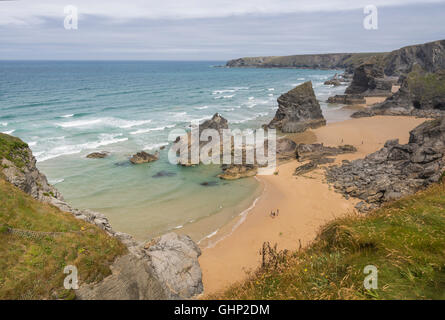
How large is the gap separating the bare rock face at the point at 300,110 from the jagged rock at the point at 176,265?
33.1 m

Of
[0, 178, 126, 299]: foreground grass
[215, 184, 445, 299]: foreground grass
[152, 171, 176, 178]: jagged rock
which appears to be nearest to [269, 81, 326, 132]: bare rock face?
[152, 171, 176, 178]: jagged rock

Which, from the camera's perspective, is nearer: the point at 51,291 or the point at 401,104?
the point at 51,291

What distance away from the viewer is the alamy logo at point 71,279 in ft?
28.0

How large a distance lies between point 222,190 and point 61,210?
14.6 m

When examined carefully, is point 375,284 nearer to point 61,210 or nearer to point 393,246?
point 393,246

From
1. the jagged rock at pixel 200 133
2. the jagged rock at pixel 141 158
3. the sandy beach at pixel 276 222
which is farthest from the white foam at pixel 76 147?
the sandy beach at pixel 276 222

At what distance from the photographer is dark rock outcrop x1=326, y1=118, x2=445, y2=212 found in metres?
19.2

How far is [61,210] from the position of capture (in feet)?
38.9

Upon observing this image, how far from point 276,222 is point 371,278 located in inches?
496

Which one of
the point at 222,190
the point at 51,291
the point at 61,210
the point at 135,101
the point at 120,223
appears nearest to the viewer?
the point at 51,291

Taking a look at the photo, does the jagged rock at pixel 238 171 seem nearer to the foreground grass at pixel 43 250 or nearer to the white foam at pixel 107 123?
the foreground grass at pixel 43 250

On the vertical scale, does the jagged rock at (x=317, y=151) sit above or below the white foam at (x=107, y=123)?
below

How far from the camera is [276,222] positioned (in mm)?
18719
